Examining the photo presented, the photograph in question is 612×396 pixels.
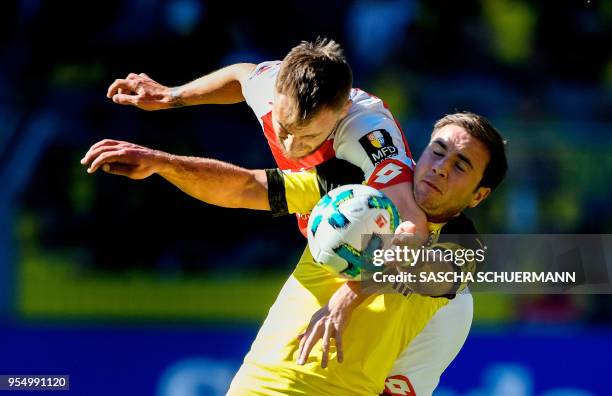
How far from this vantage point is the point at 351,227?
322 cm

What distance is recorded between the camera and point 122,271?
688cm

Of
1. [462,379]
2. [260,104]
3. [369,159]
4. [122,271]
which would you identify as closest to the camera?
[369,159]

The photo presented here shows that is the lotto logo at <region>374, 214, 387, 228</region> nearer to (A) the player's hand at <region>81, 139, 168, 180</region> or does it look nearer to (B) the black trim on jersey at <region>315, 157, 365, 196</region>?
(B) the black trim on jersey at <region>315, 157, 365, 196</region>

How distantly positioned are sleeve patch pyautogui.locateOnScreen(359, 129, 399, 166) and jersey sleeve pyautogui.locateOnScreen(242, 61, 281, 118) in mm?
538

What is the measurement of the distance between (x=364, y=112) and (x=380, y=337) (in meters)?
0.82

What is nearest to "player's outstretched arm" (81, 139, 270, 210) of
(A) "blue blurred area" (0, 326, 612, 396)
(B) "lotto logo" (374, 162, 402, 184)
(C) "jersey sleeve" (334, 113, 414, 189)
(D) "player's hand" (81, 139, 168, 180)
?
(D) "player's hand" (81, 139, 168, 180)

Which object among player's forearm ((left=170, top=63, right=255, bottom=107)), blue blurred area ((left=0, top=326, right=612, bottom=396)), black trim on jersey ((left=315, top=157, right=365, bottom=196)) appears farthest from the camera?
blue blurred area ((left=0, top=326, right=612, bottom=396))

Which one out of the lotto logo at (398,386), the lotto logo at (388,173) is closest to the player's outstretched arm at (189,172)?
the lotto logo at (388,173)

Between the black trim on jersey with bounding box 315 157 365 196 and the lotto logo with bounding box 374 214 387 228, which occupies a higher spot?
the black trim on jersey with bounding box 315 157 365 196

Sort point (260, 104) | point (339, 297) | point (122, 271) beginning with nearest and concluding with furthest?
point (339, 297)
point (260, 104)
point (122, 271)

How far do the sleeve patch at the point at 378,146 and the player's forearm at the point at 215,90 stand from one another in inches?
34.4

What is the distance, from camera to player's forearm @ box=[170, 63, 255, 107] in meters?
4.32

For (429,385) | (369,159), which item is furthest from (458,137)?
(429,385)

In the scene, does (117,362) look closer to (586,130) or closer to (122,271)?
(122,271)
